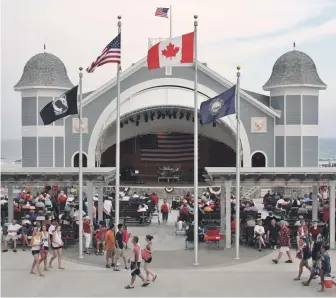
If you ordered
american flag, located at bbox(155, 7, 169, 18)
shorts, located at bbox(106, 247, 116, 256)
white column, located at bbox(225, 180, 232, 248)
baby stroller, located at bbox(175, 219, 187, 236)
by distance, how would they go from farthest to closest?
baby stroller, located at bbox(175, 219, 187, 236), american flag, located at bbox(155, 7, 169, 18), white column, located at bbox(225, 180, 232, 248), shorts, located at bbox(106, 247, 116, 256)

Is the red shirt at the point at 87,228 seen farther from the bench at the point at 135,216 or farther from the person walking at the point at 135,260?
the bench at the point at 135,216

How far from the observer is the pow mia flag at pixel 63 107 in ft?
62.2

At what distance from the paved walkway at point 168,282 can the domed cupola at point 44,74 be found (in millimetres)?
23679

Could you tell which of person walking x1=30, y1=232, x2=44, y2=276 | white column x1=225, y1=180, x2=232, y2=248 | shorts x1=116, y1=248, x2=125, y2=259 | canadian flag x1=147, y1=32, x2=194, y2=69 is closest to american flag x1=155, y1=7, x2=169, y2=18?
canadian flag x1=147, y1=32, x2=194, y2=69

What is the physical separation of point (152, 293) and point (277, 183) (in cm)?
801

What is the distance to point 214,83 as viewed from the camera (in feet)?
130

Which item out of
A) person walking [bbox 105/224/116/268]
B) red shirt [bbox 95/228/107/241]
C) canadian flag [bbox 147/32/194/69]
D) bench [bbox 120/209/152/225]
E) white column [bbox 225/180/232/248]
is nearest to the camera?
person walking [bbox 105/224/116/268]

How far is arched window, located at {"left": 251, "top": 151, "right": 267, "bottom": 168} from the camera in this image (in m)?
40.1

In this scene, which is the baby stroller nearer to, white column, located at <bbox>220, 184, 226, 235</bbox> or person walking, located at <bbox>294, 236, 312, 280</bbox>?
white column, located at <bbox>220, 184, 226, 235</bbox>

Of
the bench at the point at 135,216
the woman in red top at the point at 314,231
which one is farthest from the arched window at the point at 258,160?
the woman in red top at the point at 314,231

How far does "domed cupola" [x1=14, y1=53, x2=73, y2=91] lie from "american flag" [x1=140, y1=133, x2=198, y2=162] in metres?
10.5

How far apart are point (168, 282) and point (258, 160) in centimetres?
2508

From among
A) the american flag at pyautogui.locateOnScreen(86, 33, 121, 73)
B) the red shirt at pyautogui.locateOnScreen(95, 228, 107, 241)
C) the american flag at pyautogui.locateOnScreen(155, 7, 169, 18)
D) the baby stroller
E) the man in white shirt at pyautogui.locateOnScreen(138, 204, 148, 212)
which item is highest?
the american flag at pyautogui.locateOnScreen(155, 7, 169, 18)

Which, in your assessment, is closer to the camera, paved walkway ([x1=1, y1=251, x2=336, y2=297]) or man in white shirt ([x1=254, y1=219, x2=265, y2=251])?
paved walkway ([x1=1, y1=251, x2=336, y2=297])
